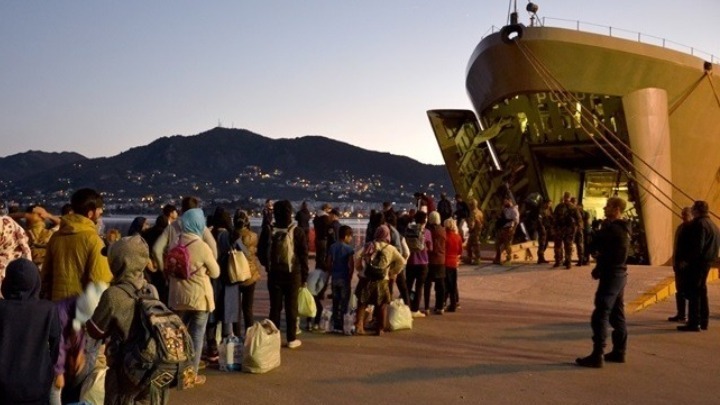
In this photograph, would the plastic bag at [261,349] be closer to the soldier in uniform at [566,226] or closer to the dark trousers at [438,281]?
the dark trousers at [438,281]

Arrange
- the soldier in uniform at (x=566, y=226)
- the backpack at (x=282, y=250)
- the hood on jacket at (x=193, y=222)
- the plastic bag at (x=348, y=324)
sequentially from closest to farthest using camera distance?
the hood on jacket at (x=193, y=222) < the backpack at (x=282, y=250) < the plastic bag at (x=348, y=324) < the soldier in uniform at (x=566, y=226)

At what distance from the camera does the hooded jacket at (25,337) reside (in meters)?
3.13

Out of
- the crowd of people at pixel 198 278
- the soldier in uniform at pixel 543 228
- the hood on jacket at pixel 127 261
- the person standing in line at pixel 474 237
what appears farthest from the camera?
the person standing in line at pixel 474 237

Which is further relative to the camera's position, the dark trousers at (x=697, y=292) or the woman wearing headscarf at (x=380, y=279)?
the dark trousers at (x=697, y=292)

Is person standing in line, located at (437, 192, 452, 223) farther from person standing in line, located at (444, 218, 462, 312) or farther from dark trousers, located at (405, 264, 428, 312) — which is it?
dark trousers, located at (405, 264, 428, 312)

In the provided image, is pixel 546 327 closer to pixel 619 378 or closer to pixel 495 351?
pixel 495 351

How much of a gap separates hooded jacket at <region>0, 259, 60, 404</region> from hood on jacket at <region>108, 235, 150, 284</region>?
1.87 feet

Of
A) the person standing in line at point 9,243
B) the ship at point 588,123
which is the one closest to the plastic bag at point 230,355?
the person standing in line at point 9,243

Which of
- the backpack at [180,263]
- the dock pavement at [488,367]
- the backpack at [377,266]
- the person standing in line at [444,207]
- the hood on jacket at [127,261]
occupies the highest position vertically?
the person standing in line at [444,207]

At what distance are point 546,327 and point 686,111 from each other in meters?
10.8

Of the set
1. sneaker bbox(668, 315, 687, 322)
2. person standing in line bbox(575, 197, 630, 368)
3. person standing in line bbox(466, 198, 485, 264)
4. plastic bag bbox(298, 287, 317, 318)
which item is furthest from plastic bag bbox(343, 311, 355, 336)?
person standing in line bbox(466, 198, 485, 264)

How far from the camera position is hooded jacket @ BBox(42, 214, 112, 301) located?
4.60 meters

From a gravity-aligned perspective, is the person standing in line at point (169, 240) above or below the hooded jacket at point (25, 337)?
above

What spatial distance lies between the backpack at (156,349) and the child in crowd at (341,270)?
4523 mm
